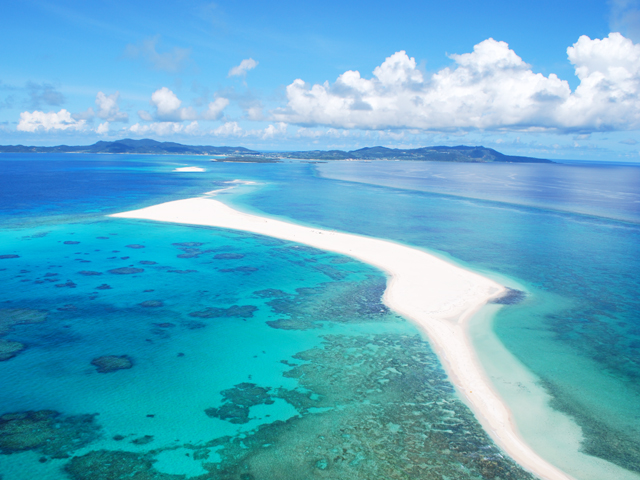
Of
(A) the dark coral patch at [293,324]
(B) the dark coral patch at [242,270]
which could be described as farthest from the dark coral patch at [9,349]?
(B) the dark coral patch at [242,270]

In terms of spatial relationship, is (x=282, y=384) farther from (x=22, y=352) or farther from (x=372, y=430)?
(x=22, y=352)

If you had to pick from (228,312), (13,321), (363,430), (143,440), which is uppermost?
(13,321)

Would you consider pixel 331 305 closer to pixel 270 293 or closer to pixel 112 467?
pixel 270 293

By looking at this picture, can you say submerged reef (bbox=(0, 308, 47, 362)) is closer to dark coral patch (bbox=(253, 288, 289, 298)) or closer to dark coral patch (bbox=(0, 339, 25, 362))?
dark coral patch (bbox=(0, 339, 25, 362))

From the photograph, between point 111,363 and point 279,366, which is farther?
point 279,366

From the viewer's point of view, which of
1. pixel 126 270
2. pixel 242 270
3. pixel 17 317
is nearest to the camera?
pixel 17 317

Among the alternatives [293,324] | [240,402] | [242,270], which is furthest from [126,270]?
[240,402]

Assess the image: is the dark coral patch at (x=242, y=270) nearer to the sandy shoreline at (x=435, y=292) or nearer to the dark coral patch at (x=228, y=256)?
the dark coral patch at (x=228, y=256)
